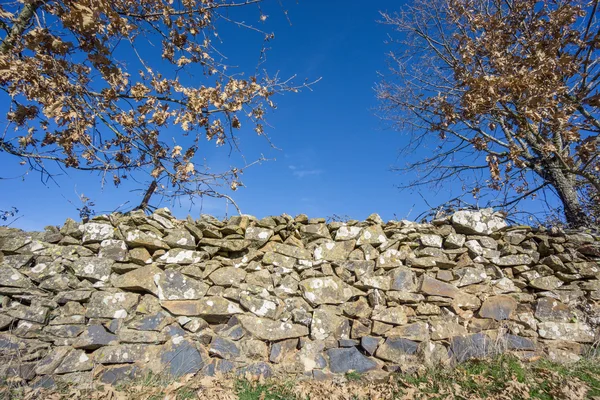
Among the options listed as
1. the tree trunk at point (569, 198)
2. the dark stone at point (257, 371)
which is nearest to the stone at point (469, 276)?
the tree trunk at point (569, 198)

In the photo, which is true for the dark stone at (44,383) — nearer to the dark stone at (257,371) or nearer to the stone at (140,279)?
the stone at (140,279)

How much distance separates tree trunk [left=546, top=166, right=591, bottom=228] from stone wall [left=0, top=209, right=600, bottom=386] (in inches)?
47.8

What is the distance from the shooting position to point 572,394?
359 cm

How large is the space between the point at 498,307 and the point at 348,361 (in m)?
2.21

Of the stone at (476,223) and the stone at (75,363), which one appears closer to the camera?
the stone at (75,363)

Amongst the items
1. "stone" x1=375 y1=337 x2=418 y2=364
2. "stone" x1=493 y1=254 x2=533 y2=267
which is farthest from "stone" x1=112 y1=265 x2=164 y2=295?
"stone" x1=493 y1=254 x2=533 y2=267

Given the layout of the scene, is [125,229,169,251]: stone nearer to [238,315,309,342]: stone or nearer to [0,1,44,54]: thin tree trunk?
[238,315,309,342]: stone

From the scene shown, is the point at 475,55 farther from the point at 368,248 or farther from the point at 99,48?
the point at 99,48

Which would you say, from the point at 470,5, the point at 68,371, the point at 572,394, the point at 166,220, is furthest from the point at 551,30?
the point at 68,371

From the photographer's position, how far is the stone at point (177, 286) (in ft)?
14.9

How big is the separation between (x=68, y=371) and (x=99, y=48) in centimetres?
363

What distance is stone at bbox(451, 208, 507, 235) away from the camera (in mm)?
5164

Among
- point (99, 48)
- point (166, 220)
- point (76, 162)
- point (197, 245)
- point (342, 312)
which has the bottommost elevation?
point (342, 312)

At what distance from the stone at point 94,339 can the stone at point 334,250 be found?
110 inches
